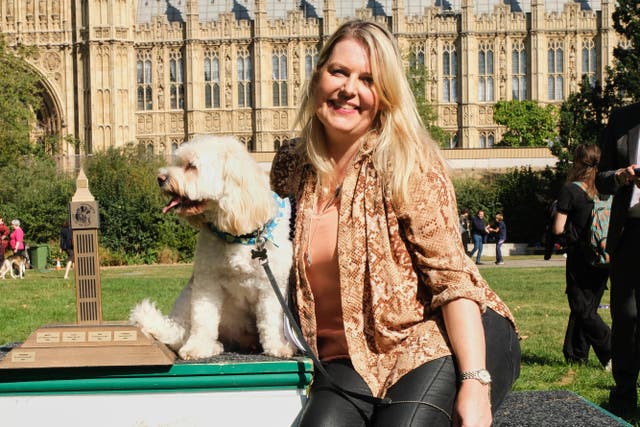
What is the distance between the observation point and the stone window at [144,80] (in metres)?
42.6

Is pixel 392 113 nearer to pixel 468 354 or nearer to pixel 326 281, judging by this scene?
pixel 326 281

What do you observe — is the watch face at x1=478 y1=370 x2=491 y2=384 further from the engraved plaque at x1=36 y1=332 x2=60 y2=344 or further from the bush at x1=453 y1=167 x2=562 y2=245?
the bush at x1=453 y1=167 x2=562 y2=245

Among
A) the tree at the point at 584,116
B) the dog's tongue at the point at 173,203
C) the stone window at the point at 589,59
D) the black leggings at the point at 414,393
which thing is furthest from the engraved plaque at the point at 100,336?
the stone window at the point at 589,59

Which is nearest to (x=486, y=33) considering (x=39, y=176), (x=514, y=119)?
(x=514, y=119)

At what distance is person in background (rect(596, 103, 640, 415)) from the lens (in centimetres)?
470

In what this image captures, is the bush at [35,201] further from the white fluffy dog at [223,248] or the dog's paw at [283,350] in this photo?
the dog's paw at [283,350]

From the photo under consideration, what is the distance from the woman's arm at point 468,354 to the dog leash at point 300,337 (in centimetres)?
20

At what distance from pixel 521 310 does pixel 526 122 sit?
30.9m

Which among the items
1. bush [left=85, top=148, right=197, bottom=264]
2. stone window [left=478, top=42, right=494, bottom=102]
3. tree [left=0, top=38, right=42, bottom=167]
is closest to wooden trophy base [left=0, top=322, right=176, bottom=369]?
bush [left=85, top=148, right=197, bottom=264]

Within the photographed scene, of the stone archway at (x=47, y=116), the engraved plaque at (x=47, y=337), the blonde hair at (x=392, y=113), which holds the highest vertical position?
the stone archway at (x=47, y=116)

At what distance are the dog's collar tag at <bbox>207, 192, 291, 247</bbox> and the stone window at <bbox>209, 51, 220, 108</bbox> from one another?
3987 cm

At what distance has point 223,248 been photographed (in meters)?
3.22

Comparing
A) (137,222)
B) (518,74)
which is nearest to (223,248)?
→ (137,222)

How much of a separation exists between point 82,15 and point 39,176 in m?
14.5
